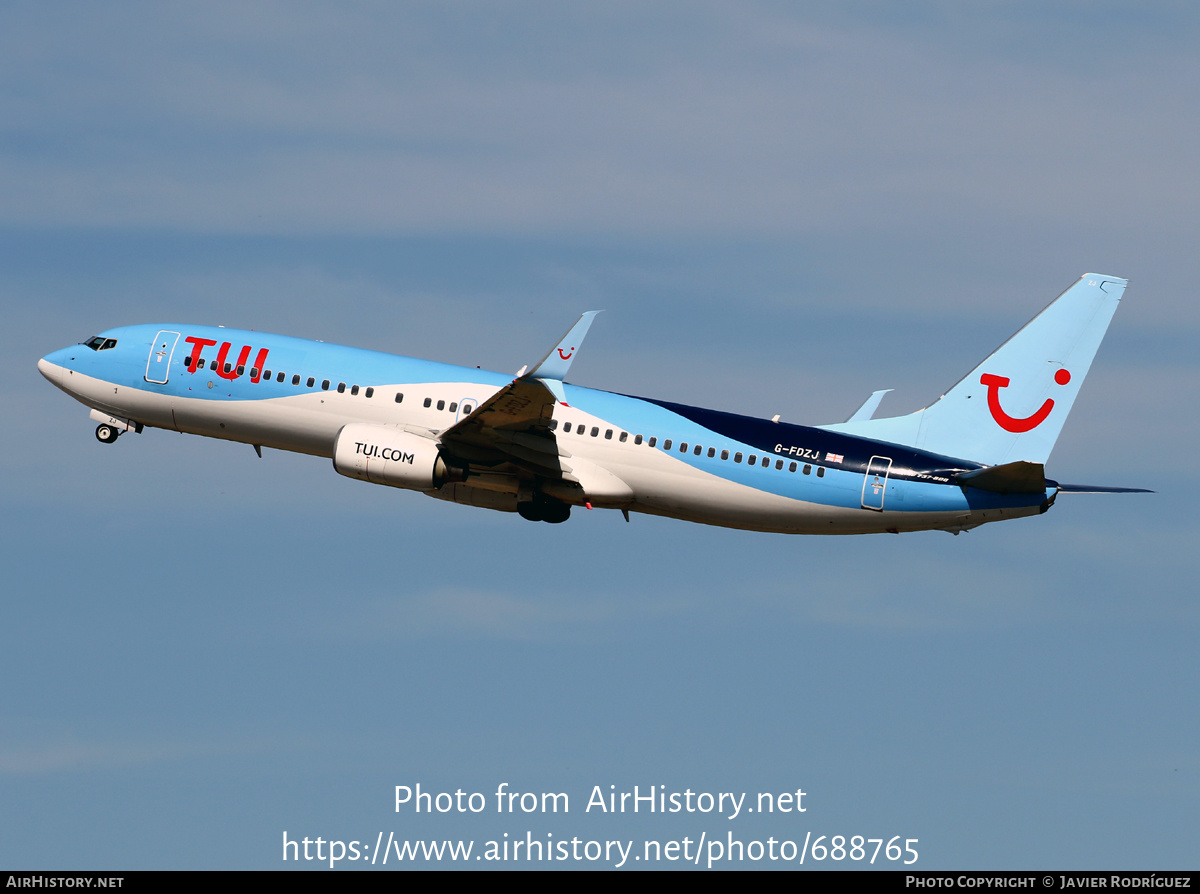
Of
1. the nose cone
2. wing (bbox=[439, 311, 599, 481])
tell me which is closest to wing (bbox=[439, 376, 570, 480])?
wing (bbox=[439, 311, 599, 481])

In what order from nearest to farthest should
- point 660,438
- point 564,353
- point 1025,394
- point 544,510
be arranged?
1. point 564,353
2. point 660,438
3. point 1025,394
4. point 544,510

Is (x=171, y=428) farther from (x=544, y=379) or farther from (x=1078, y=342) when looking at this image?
(x=1078, y=342)

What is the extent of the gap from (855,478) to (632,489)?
7.65 m

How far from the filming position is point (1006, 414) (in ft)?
166

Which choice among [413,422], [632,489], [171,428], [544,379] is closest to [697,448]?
[632,489]

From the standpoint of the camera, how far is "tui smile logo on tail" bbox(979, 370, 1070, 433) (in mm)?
50125

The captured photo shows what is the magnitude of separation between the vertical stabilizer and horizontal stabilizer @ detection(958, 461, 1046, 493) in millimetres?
2475

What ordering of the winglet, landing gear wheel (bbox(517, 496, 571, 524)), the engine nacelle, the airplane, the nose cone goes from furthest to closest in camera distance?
the nose cone < landing gear wheel (bbox(517, 496, 571, 524)) < the engine nacelle < the airplane < the winglet

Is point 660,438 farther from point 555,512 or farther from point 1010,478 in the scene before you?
point 1010,478

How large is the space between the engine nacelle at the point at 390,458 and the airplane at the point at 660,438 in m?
0.05

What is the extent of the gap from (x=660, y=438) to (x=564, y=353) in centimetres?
564

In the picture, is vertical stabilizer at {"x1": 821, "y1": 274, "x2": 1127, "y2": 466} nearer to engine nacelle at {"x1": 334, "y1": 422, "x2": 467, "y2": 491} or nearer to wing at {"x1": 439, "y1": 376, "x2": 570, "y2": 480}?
wing at {"x1": 439, "y1": 376, "x2": 570, "y2": 480}

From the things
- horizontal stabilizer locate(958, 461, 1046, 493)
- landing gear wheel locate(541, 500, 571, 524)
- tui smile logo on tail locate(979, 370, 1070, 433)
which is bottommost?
landing gear wheel locate(541, 500, 571, 524)

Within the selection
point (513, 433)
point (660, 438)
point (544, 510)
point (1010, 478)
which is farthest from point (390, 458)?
point (1010, 478)
